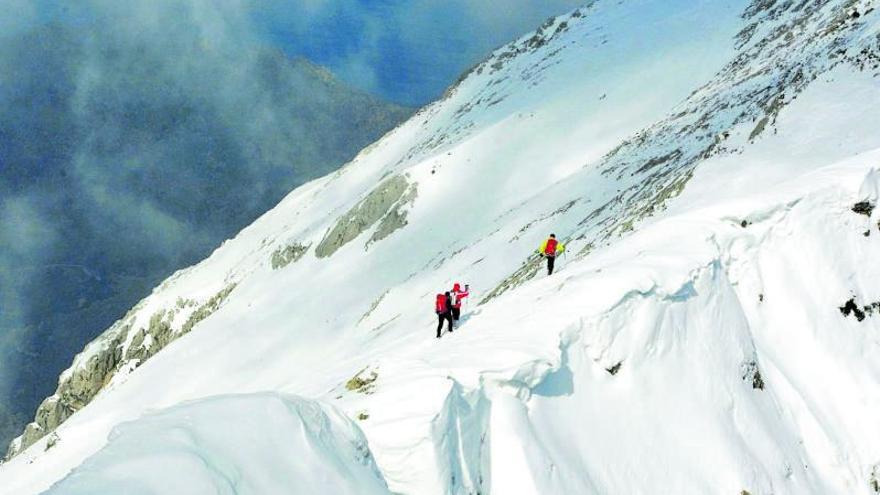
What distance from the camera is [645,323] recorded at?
15742mm

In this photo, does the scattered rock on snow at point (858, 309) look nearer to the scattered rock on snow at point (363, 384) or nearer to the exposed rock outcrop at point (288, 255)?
the scattered rock on snow at point (363, 384)

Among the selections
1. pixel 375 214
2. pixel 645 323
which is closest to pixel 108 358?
pixel 375 214

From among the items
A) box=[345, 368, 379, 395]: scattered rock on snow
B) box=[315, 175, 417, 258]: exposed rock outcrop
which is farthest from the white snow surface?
box=[315, 175, 417, 258]: exposed rock outcrop

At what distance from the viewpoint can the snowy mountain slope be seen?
550 inches

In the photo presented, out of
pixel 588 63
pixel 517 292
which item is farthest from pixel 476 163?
pixel 517 292

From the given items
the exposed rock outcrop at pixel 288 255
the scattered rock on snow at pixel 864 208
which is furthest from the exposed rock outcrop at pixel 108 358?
the scattered rock on snow at pixel 864 208

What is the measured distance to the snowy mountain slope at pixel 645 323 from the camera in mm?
13961

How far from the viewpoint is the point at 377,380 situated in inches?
607

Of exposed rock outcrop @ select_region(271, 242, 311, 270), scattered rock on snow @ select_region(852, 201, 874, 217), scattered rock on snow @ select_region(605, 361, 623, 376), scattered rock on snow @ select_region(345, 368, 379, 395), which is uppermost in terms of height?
exposed rock outcrop @ select_region(271, 242, 311, 270)

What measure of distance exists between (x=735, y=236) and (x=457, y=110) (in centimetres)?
8231

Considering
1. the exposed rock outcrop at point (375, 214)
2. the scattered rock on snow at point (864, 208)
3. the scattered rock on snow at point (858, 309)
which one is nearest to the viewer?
the scattered rock on snow at point (858, 309)

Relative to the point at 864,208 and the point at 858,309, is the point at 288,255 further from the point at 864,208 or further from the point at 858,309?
the point at 858,309

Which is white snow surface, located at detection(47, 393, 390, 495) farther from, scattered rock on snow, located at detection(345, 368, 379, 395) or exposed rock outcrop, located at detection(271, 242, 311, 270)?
exposed rock outcrop, located at detection(271, 242, 311, 270)

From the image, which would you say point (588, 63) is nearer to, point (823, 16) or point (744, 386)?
point (823, 16)
